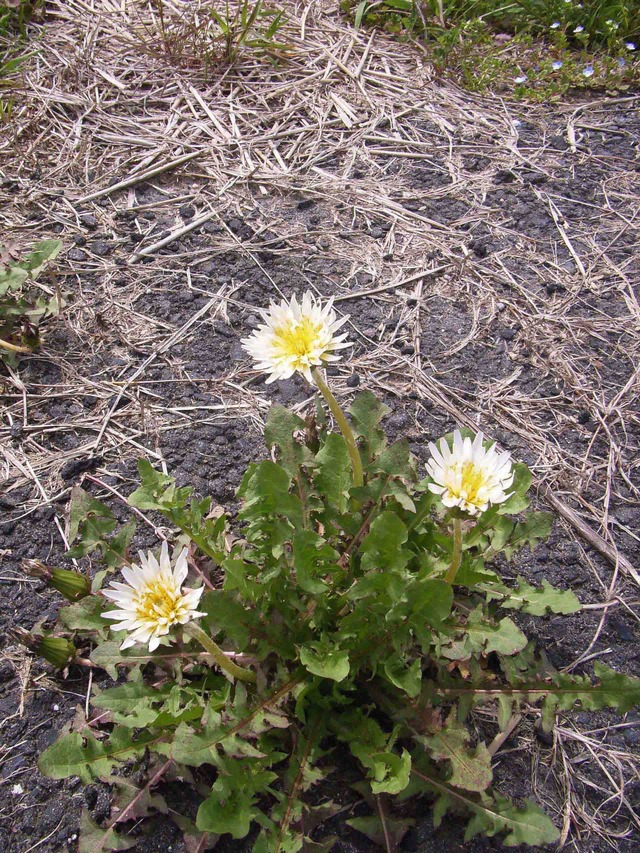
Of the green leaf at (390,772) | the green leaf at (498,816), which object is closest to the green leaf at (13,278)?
the green leaf at (390,772)

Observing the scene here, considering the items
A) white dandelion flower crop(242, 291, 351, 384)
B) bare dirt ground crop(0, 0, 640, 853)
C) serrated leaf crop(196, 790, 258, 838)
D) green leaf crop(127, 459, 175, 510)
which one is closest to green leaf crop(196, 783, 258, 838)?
serrated leaf crop(196, 790, 258, 838)

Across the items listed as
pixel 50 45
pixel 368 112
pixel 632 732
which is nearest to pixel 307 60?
pixel 368 112

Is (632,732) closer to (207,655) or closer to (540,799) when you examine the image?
(540,799)

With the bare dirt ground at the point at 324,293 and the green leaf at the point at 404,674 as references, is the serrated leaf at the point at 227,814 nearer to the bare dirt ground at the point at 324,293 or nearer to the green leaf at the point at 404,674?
the bare dirt ground at the point at 324,293

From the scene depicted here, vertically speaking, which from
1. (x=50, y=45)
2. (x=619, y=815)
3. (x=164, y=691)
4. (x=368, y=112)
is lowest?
(x=619, y=815)

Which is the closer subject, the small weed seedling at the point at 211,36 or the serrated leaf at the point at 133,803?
the serrated leaf at the point at 133,803

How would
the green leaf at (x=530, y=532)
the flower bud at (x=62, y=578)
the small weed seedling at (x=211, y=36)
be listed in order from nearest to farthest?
1. the flower bud at (x=62, y=578)
2. the green leaf at (x=530, y=532)
3. the small weed seedling at (x=211, y=36)
